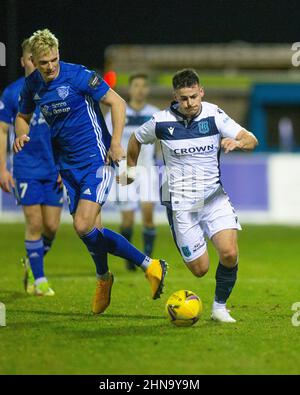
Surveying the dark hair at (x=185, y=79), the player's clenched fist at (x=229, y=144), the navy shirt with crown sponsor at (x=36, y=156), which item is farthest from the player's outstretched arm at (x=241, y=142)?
the navy shirt with crown sponsor at (x=36, y=156)

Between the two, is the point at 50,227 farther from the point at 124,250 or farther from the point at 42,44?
the point at 42,44

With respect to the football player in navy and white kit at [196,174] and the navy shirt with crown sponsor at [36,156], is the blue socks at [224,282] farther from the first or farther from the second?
the navy shirt with crown sponsor at [36,156]

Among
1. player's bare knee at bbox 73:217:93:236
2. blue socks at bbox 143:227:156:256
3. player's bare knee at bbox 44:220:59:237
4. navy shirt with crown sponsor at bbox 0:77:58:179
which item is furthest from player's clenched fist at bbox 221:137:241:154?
blue socks at bbox 143:227:156:256

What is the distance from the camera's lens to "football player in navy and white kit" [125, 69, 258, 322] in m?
7.90

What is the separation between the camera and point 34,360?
6371 mm

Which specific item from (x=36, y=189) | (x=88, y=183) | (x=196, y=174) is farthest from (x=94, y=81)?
(x=36, y=189)

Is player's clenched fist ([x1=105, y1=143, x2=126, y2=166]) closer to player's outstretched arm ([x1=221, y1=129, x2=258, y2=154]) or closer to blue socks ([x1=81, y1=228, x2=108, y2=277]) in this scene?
blue socks ([x1=81, y1=228, x2=108, y2=277])

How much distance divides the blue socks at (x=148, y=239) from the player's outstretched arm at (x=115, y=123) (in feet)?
14.3

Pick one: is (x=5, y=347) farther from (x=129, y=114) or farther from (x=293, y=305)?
(x=129, y=114)

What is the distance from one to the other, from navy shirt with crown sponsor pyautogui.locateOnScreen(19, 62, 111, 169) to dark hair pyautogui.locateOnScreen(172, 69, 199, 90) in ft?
2.27

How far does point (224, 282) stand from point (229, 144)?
48.3 inches

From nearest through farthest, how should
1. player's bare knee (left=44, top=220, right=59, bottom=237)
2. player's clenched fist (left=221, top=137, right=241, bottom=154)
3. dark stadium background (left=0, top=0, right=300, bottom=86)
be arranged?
player's clenched fist (left=221, top=137, right=241, bottom=154) → player's bare knee (left=44, top=220, right=59, bottom=237) → dark stadium background (left=0, top=0, right=300, bottom=86)

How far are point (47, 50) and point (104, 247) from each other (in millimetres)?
1767
